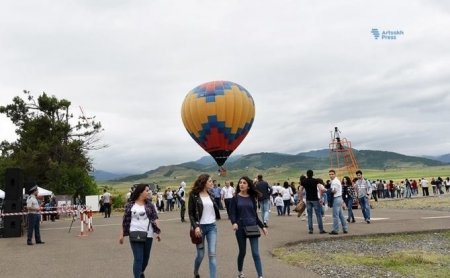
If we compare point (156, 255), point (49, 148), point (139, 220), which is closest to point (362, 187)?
point (156, 255)

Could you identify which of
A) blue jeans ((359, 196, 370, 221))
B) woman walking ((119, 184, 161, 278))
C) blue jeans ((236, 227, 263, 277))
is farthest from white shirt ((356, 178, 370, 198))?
woman walking ((119, 184, 161, 278))

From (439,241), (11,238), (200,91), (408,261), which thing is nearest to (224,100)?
(200,91)

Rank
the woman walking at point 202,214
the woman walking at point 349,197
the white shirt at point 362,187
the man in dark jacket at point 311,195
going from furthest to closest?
1. the woman walking at point 349,197
2. the white shirt at point 362,187
3. the man in dark jacket at point 311,195
4. the woman walking at point 202,214

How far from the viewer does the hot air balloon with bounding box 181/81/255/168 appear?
33.9 meters

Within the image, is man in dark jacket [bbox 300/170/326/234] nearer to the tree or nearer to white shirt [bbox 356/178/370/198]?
white shirt [bbox 356/178/370/198]

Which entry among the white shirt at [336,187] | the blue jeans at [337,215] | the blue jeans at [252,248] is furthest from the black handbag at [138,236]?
the white shirt at [336,187]

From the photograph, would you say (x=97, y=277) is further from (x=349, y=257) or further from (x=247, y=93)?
(x=247, y=93)

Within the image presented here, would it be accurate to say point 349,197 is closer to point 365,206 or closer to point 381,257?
point 365,206

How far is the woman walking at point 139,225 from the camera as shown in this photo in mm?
7070

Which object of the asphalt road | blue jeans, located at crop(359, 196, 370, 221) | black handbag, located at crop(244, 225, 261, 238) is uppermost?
black handbag, located at crop(244, 225, 261, 238)

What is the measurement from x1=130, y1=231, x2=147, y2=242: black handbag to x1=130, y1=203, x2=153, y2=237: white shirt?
5cm

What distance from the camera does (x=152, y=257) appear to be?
10742 mm

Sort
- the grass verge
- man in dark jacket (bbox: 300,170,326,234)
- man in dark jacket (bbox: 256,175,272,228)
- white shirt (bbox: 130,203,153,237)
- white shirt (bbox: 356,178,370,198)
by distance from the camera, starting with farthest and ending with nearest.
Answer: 1. white shirt (bbox: 356,178,370,198)
2. man in dark jacket (bbox: 256,175,272,228)
3. man in dark jacket (bbox: 300,170,326,234)
4. the grass verge
5. white shirt (bbox: 130,203,153,237)

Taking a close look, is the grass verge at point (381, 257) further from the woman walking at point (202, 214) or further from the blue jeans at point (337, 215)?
the woman walking at point (202, 214)
